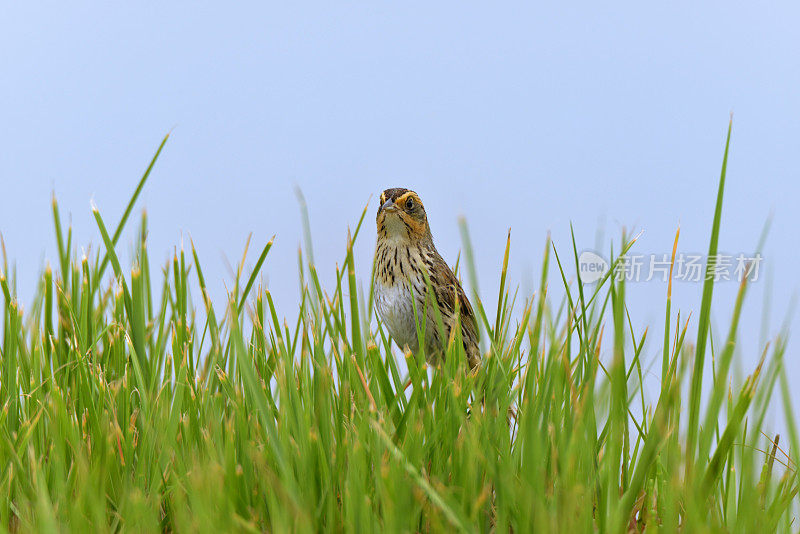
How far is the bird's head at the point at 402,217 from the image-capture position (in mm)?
A: 4556

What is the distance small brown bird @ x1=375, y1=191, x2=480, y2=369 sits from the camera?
4.51 metres

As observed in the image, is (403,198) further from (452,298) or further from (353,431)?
(353,431)

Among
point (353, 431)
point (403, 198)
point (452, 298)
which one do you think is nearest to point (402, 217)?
point (403, 198)

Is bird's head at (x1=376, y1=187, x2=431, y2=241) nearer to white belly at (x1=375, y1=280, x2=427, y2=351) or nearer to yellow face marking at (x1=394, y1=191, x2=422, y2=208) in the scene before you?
yellow face marking at (x1=394, y1=191, x2=422, y2=208)

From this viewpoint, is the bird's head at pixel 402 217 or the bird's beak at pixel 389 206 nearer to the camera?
the bird's beak at pixel 389 206

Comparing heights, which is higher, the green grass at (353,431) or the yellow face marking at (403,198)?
the yellow face marking at (403,198)

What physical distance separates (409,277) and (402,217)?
1.23ft

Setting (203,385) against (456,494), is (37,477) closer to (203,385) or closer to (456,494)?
(203,385)

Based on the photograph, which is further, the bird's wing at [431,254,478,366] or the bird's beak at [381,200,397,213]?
the bird's wing at [431,254,478,366]

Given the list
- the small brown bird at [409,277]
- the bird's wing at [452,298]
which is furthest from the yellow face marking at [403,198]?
the bird's wing at [452,298]

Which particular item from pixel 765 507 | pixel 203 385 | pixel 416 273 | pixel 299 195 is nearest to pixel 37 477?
pixel 203 385

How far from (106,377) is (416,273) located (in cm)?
179

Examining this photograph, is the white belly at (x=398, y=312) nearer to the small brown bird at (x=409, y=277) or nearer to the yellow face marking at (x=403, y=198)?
the small brown bird at (x=409, y=277)

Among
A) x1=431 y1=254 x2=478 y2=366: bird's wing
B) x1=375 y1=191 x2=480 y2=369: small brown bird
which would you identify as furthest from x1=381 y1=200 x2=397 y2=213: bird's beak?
x1=431 y1=254 x2=478 y2=366: bird's wing
